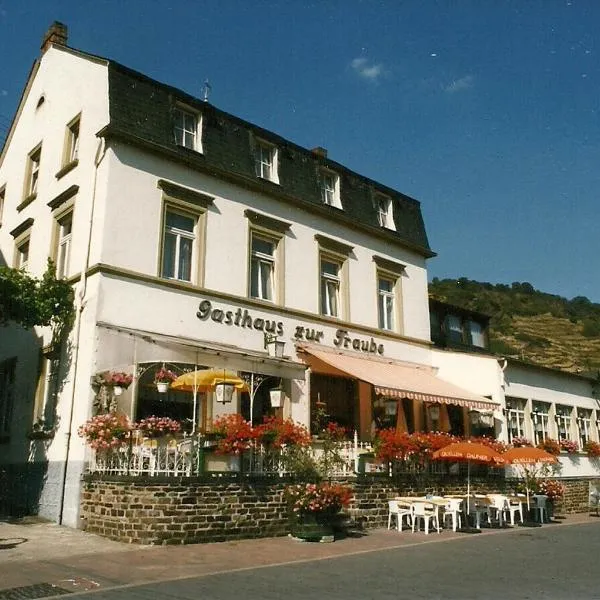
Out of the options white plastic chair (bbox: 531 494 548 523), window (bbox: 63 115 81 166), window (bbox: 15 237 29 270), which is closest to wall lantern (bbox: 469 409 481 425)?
white plastic chair (bbox: 531 494 548 523)

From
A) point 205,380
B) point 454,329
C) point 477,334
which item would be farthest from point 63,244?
point 477,334

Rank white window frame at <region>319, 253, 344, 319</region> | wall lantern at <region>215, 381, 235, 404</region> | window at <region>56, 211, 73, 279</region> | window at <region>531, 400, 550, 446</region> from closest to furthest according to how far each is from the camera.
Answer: wall lantern at <region>215, 381, 235, 404</region> → window at <region>56, 211, 73, 279</region> → white window frame at <region>319, 253, 344, 319</region> → window at <region>531, 400, 550, 446</region>

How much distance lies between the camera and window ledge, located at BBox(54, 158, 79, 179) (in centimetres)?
1842

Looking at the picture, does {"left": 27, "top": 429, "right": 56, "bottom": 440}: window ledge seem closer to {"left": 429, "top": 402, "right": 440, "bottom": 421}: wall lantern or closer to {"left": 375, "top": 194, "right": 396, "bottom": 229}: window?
{"left": 429, "top": 402, "right": 440, "bottom": 421}: wall lantern

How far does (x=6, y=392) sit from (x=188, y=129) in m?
9.23

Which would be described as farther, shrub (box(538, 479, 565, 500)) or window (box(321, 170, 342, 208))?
window (box(321, 170, 342, 208))

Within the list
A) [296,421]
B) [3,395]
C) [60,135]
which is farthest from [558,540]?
[60,135]

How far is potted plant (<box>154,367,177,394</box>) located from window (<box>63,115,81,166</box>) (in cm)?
725

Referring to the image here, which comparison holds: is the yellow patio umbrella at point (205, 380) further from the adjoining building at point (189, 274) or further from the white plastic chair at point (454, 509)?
the white plastic chair at point (454, 509)

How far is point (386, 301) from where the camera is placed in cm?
2406

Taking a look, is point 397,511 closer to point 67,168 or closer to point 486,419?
point 486,419

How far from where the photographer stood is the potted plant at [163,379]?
608 inches

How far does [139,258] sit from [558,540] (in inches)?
467

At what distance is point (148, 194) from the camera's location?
17469 mm
